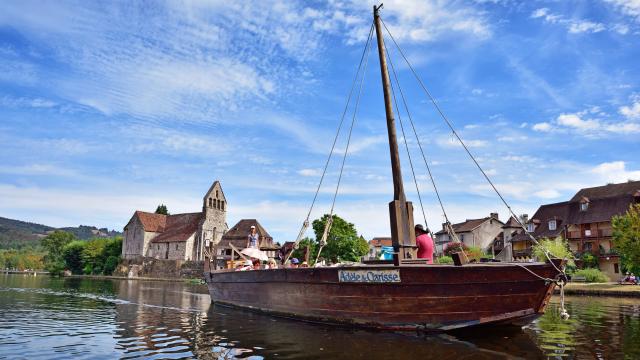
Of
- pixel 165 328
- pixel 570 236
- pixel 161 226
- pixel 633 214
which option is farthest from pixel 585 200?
pixel 161 226

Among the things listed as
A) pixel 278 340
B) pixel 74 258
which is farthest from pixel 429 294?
pixel 74 258

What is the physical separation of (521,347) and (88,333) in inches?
414

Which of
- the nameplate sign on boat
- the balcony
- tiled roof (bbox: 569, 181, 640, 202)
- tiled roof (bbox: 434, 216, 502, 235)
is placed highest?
tiled roof (bbox: 569, 181, 640, 202)

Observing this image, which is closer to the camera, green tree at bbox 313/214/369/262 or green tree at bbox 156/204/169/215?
green tree at bbox 313/214/369/262

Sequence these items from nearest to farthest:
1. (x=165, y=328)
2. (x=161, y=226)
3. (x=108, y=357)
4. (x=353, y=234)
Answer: (x=108, y=357) → (x=165, y=328) → (x=353, y=234) → (x=161, y=226)

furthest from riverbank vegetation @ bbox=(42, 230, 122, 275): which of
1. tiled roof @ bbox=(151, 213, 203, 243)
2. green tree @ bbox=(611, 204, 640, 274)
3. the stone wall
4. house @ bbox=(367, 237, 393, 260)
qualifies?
green tree @ bbox=(611, 204, 640, 274)

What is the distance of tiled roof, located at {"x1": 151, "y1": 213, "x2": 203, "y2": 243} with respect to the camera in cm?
7150

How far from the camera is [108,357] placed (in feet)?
27.7

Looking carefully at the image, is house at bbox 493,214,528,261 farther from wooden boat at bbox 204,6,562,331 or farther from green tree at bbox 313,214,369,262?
wooden boat at bbox 204,6,562,331

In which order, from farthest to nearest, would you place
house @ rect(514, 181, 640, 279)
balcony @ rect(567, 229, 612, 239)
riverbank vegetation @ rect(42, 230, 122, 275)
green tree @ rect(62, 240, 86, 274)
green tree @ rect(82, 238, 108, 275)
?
green tree @ rect(62, 240, 86, 274) → green tree @ rect(82, 238, 108, 275) → riverbank vegetation @ rect(42, 230, 122, 275) → balcony @ rect(567, 229, 612, 239) → house @ rect(514, 181, 640, 279)

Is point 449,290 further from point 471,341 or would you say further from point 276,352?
point 276,352

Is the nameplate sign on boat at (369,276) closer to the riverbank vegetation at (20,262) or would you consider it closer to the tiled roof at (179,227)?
the tiled roof at (179,227)

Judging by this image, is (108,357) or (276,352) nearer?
(108,357)

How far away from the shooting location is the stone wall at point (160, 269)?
6444 centimetres
